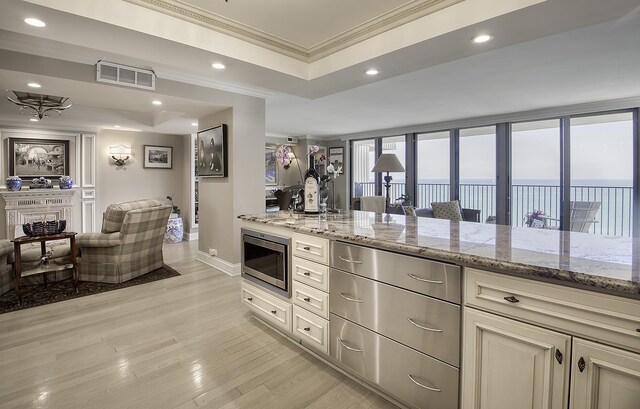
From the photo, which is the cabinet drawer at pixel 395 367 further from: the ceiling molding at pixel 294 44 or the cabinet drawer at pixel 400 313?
the ceiling molding at pixel 294 44

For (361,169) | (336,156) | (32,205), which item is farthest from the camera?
(336,156)

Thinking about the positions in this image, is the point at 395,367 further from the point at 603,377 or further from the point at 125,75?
the point at 125,75

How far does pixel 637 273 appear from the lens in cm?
112

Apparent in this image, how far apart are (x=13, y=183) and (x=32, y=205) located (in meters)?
0.48

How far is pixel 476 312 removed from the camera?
141 cm

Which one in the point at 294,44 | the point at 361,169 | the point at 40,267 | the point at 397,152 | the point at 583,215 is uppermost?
the point at 294,44

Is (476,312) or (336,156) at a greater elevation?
(336,156)

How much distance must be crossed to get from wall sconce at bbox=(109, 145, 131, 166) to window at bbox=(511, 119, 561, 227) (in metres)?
7.59

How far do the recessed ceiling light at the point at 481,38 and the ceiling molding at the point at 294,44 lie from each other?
302 mm

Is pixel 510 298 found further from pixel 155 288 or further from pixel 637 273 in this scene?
pixel 155 288

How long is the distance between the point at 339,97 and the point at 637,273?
4.27 metres

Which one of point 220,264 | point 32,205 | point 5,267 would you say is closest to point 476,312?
point 220,264

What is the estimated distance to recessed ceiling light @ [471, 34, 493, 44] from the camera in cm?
233

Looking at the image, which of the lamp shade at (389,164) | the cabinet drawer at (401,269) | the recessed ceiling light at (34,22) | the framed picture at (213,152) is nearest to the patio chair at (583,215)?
the lamp shade at (389,164)
